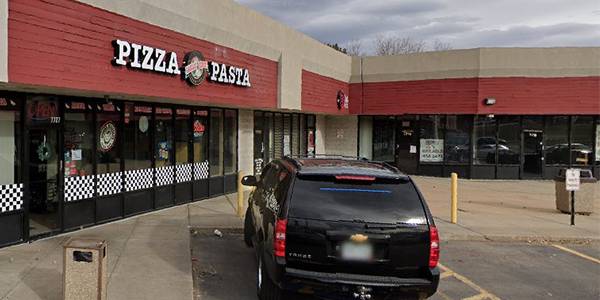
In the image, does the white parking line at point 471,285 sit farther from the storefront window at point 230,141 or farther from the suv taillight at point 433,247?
the storefront window at point 230,141

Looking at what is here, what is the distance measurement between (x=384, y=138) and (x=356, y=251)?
727 inches

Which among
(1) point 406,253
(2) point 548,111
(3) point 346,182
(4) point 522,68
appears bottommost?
(1) point 406,253

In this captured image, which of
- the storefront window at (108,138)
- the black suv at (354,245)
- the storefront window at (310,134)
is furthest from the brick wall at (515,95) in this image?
the black suv at (354,245)

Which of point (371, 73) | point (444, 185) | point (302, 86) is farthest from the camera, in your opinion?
point (371, 73)

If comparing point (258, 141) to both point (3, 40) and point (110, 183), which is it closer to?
point (110, 183)

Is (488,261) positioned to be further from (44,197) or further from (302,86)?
(302,86)

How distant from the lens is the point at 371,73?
21234 millimetres

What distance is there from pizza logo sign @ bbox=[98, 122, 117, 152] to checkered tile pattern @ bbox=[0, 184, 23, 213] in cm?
212

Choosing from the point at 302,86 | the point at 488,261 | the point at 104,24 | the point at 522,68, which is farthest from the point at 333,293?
the point at 522,68

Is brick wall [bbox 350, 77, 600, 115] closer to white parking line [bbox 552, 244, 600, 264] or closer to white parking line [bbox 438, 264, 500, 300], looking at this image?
white parking line [bbox 552, 244, 600, 264]

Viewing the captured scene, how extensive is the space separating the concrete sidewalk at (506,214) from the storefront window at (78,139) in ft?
23.8

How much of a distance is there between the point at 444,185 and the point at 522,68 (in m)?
5.89

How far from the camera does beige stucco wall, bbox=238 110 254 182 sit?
1497 centimetres

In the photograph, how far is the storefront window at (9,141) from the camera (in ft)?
25.1
